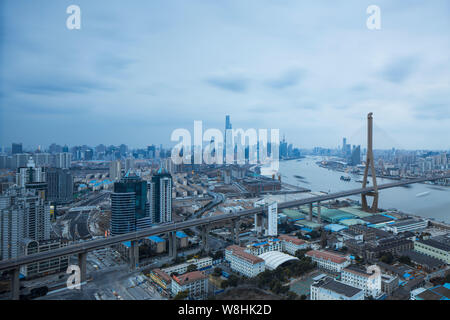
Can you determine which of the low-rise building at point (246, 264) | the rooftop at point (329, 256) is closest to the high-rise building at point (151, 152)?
the low-rise building at point (246, 264)

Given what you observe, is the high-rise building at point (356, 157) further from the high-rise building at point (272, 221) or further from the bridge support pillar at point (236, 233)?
the bridge support pillar at point (236, 233)

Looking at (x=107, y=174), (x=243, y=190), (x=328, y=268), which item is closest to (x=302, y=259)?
(x=328, y=268)

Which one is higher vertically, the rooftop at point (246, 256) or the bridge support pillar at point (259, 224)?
the rooftop at point (246, 256)

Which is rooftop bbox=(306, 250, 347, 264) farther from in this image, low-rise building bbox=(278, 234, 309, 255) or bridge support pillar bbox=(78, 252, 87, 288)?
bridge support pillar bbox=(78, 252, 87, 288)

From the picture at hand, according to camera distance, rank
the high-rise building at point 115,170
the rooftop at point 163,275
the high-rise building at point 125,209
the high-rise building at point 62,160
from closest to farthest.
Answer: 1. the rooftop at point 163,275
2. the high-rise building at point 125,209
3. the high-rise building at point 62,160
4. the high-rise building at point 115,170

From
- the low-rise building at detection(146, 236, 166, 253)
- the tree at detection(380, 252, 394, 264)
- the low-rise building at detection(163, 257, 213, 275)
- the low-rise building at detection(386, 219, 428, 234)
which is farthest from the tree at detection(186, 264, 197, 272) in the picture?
the low-rise building at detection(386, 219, 428, 234)

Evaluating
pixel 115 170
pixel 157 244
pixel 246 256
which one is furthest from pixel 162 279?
pixel 115 170
